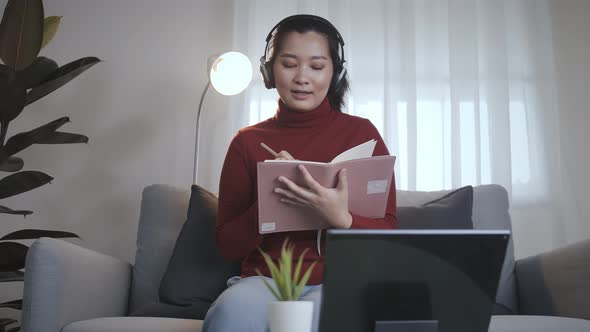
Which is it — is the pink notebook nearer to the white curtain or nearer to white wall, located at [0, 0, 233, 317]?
the white curtain

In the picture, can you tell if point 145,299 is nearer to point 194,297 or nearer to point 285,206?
point 194,297

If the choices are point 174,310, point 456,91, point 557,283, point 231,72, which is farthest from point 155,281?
point 456,91

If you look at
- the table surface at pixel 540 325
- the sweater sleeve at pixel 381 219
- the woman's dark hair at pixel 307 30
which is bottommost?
the table surface at pixel 540 325

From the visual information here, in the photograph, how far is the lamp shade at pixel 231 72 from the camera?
2.30 meters

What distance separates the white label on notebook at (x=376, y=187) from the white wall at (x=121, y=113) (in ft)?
4.82

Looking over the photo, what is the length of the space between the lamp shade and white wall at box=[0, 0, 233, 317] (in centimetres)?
49

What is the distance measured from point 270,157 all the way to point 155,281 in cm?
66

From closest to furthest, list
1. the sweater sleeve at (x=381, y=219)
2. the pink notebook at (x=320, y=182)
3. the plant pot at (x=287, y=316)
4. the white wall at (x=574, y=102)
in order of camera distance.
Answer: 1. the plant pot at (x=287, y=316)
2. the pink notebook at (x=320, y=182)
3. the sweater sleeve at (x=381, y=219)
4. the white wall at (x=574, y=102)

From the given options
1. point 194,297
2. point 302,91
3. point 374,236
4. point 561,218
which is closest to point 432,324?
point 374,236

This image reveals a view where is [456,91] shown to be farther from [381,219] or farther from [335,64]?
[381,219]

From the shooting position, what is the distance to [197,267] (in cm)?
182

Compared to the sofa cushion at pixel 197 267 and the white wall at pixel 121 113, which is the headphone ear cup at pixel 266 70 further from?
the white wall at pixel 121 113

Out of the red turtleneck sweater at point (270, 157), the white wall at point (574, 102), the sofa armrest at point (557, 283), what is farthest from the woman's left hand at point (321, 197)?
the white wall at point (574, 102)

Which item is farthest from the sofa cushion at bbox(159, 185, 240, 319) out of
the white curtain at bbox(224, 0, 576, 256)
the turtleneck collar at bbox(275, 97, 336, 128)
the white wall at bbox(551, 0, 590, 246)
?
the white wall at bbox(551, 0, 590, 246)
